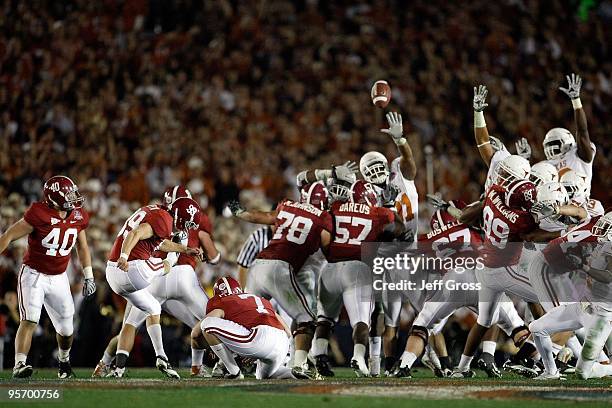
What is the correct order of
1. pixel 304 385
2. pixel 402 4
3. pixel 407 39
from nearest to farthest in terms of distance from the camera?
pixel 304 385 < pixel 407 39 < pixel 402 4

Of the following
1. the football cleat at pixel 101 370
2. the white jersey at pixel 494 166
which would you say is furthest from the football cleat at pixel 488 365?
the football cleat at pixel 101 370

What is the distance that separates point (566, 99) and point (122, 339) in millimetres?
10697

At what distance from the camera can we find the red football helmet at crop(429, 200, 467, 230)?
1077 cm

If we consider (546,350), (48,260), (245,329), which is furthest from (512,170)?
(48,260)

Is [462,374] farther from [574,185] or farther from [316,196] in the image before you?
[316,196]

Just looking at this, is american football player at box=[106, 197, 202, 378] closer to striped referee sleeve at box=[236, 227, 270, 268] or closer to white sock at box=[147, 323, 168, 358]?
white sock at box=[147, 323, 168, 358]

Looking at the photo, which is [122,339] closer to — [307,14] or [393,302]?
[393,302]

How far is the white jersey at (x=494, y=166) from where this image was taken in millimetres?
10641

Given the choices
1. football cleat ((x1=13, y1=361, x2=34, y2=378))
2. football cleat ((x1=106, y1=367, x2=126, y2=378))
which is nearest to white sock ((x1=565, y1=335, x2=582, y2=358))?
football cleat ((x1=106, y1=367, x2=126, y2=378))

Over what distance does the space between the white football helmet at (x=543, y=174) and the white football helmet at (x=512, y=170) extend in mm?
94

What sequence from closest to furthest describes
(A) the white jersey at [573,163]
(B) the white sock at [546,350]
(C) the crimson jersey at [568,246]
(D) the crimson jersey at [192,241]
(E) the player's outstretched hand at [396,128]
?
1. (C) the crimson jersey at [568,246]
2. (B) the white sock at [546,350]
3. (D) the crimson jersey at [192,241]
4. (E) the player's outstretched hand at [396,128]
5. (A) the white jersey at [573,163]

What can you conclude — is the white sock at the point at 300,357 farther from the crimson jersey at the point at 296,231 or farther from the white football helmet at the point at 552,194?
the white football helmet at the point at 552,194

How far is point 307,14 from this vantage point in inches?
787

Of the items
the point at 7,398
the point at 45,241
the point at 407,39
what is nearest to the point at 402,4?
the point at 407,39
